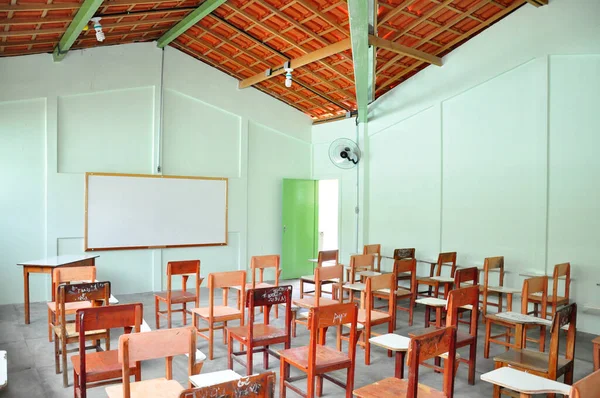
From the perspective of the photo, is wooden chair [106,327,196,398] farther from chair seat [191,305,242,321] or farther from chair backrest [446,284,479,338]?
chair backrest [446,284,479,338]

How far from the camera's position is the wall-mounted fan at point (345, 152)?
9031 mm

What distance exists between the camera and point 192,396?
198cm

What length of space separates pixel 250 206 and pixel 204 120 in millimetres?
1905

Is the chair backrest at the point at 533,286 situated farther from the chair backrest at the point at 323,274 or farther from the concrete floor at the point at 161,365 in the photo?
the chair backrest at the point at 323,274

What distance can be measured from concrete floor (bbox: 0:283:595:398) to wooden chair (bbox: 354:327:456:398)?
1.09 meters

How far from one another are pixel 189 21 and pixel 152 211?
3.30 metres

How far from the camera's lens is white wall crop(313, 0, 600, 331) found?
19.7 ft

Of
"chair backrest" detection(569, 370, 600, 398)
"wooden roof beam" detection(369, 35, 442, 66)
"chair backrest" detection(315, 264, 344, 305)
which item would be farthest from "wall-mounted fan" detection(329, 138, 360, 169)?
"chair backrest" detection(569, 370, 600, 398)

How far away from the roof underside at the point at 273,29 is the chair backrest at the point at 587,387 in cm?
522

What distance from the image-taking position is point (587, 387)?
2.11m

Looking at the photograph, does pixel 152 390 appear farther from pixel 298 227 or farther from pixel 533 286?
pixel 298 227

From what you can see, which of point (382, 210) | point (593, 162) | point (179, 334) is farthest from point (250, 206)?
point (179, 334)

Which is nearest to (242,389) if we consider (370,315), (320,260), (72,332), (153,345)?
(153,345)

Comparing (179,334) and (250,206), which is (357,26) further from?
(250,206)
